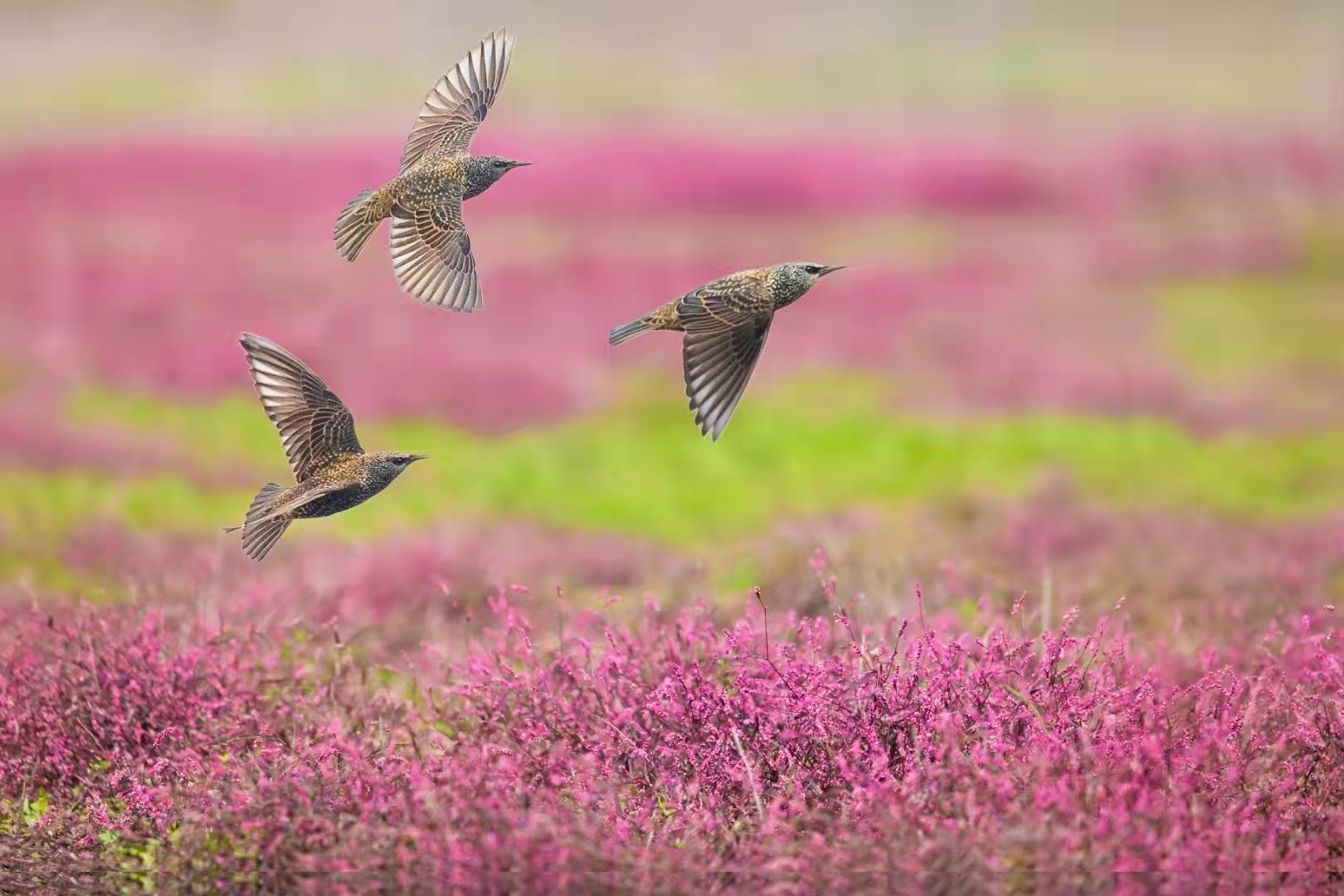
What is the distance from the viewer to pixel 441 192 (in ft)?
8.54

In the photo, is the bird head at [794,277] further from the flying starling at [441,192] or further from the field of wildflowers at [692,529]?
the field of wildflowers at [692,529]

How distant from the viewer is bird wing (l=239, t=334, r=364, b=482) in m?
2.67

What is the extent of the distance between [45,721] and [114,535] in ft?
14.2

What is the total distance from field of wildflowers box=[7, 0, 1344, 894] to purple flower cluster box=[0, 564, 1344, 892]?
0.05ft

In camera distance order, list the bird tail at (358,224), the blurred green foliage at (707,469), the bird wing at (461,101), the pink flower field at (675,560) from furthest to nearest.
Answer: the blurred green foliage at (707,469), the pink flower field at (675,560), the bird wing at (461,101), the bird tail at (358,224)

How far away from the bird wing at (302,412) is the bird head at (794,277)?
68 cm

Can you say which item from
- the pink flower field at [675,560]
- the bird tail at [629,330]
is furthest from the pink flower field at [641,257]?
the bird tail at [629,330]

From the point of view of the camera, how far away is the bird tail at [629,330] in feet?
8.16

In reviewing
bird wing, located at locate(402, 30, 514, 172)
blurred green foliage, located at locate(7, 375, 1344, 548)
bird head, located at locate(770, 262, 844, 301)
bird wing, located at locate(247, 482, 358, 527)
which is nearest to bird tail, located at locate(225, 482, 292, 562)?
bird wing, located at locate(247, 482, 358, 527)

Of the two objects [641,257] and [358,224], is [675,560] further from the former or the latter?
[641,257]

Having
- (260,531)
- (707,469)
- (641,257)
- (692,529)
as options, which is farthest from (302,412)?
(641,257)

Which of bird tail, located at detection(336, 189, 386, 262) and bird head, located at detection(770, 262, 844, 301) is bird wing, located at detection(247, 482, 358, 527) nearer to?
bird tail, located at detection(336, 189, 386, 262)

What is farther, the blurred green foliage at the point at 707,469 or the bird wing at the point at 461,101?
the blurred green foliage at the point at 707,469

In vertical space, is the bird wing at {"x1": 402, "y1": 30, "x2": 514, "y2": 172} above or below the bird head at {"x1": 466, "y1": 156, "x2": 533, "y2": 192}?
above
